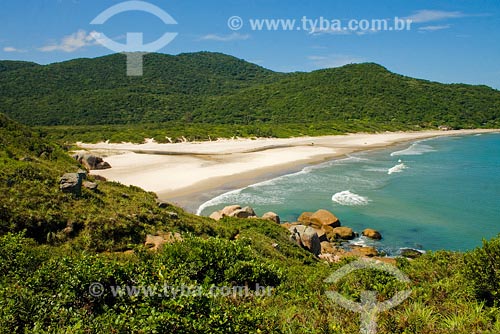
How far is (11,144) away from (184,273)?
1392cm

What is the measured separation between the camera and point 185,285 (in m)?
5.16

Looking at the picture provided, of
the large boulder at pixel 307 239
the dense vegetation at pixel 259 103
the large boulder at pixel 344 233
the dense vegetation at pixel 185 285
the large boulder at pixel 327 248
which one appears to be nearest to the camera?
the dense vegetation at pixel 185 285

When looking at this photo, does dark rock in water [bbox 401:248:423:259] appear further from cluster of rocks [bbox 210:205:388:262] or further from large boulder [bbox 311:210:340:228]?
large boulder [bbox 311:210:340:228]

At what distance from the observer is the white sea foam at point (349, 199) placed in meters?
26.4

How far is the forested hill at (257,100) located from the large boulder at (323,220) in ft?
240

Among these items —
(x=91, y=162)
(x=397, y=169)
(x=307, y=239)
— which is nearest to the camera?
(x=307, y=239)

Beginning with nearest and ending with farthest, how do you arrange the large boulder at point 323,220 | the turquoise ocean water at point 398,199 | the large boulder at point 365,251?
1. the large boulder at point 365,251
2. the turquoise ocean water at point 398,199
3. the large boulder at point 323,220

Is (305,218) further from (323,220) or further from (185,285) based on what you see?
(185,285)

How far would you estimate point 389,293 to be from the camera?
21.0 ft

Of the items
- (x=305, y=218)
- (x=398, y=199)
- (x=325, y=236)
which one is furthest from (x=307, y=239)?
(x=398, y=199)

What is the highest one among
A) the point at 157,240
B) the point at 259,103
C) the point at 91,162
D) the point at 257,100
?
the point at 257,100

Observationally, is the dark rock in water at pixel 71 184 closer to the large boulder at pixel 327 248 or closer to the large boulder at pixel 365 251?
the large boulder at pixel 327 248

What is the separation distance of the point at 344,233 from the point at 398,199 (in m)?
10.1

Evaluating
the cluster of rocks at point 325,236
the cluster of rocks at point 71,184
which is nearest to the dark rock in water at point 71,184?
the cluster of rocks at point 71,184
